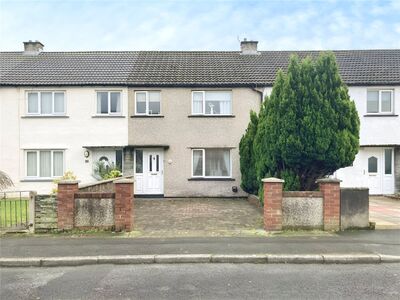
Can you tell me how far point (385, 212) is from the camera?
35.4 feet

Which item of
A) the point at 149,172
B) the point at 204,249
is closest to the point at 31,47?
the point at 149,172

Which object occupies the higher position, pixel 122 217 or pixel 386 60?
pixel 386 60

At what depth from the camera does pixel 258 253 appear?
20.8 ft

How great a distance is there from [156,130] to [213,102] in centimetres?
302

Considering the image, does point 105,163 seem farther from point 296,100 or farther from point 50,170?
point 296,100

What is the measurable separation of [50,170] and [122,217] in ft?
29.4

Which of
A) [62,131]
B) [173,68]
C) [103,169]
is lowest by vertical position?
[103,169]

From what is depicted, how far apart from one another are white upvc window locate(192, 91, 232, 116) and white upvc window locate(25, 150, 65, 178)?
6.74 m

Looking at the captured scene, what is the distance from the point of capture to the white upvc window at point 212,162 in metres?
15.5

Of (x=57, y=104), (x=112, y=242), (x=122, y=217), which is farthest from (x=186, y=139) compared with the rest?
(x=112, y=242)

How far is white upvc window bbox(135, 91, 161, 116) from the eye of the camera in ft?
51.2

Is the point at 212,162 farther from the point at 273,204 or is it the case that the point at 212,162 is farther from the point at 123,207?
the point at 123,207

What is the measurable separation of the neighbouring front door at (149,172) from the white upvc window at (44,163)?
360cm

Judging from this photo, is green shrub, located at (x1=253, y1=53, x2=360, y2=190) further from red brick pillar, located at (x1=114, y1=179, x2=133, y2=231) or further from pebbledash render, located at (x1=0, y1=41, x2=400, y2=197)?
pebbledash render, located at (x1=0, y1=41, x2=400, y2=197)
